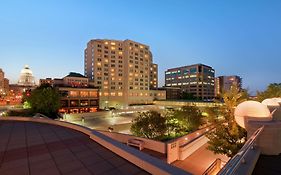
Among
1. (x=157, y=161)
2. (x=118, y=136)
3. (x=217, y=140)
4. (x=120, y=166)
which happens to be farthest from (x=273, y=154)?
(x=118, y=136)

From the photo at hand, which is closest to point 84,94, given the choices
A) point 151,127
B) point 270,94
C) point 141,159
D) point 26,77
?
point 151,127

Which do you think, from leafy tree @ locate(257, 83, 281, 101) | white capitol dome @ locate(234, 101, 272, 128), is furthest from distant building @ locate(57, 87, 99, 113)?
white capitol dome @ locate(234, 101, 272, 128)

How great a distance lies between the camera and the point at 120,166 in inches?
181

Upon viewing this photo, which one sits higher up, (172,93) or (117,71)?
(117,71)

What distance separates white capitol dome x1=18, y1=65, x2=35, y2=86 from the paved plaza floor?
605 ft

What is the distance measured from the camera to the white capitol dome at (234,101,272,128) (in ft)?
20.5

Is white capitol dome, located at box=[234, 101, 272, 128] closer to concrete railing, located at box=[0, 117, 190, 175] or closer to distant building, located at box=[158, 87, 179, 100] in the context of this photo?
concrete railing, located at box=[0, 117, 190, 175]

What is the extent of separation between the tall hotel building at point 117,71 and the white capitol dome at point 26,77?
115445 millimetres

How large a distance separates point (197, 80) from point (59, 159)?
123087mm

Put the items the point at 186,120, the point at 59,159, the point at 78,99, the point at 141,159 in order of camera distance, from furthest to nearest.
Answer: the point at 78,99, the point at 186,120, the point at 59,159, the point at 141,159

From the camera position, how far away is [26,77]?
161 m

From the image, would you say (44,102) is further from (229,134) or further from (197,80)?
(197,80)

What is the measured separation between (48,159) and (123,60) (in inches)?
2944

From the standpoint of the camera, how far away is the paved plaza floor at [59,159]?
441cm
